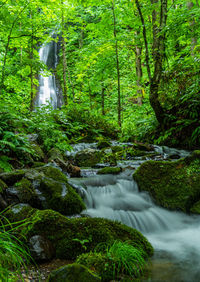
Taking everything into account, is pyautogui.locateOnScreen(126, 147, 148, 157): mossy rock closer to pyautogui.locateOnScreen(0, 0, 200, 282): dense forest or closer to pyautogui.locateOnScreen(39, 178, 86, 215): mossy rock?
pyautogui.locateOnScreen(0, 0, 200, 282): dense forest

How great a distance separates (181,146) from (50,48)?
21021mm

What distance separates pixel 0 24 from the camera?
780 centimetres

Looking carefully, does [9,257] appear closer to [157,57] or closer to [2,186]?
[2,186]

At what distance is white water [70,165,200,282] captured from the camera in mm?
2920

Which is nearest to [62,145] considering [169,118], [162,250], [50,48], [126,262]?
[169,118]

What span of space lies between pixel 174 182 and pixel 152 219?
0.91 m

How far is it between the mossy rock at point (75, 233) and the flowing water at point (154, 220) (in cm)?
40

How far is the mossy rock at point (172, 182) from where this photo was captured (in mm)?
4301

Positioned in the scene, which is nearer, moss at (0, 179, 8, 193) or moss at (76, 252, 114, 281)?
moss at (76, 252, 114, 281)

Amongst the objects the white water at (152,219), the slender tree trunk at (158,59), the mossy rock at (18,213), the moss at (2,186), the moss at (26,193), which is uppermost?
the slender tree trunk at (158,59)

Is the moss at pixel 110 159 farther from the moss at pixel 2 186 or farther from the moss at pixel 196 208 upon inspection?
the moss at pixel 2 186

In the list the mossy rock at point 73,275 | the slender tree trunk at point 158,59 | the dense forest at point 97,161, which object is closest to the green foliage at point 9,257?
the dense forest at point 97,161

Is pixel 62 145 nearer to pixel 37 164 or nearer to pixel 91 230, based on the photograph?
pixel 37 164

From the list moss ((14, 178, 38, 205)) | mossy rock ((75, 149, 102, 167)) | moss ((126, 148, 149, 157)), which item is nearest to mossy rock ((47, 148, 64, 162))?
mossy rock ((75, 149, 102, 167))
